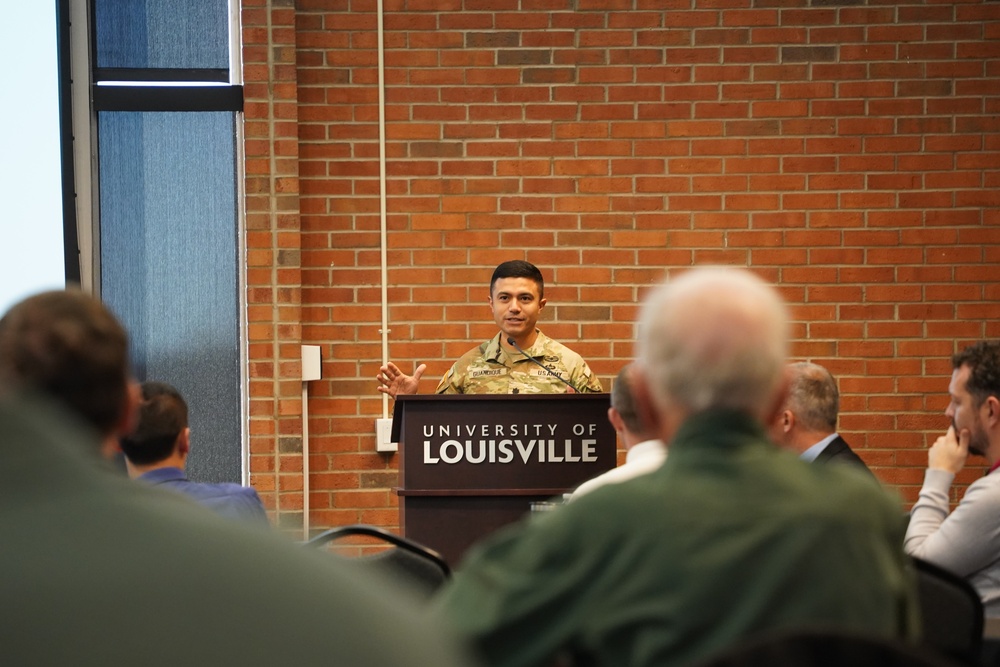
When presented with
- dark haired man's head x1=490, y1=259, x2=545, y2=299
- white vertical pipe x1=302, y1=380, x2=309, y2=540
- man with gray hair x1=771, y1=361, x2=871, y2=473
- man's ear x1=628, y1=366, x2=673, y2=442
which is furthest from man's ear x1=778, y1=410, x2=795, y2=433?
white vertical pipe x1=302, y1=380, x2=309, y2=540

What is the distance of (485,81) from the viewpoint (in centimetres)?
503

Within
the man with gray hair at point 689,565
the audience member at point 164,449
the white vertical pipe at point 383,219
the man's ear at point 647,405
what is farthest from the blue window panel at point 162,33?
the man with gray hair at point 689,565

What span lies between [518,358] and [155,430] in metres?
2.06

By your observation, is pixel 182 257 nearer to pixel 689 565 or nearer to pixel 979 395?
pixel 979 395

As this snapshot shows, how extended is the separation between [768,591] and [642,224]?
387 centimetres

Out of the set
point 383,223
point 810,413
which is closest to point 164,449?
point 810,413

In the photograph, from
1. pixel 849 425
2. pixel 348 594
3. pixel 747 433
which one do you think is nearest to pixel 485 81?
pixel 849 425

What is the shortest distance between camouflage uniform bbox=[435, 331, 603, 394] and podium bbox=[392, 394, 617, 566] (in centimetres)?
62

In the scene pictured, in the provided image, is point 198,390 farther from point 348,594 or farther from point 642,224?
point 348,594

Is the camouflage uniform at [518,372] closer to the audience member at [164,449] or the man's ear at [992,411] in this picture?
the man's ear at [992,411]

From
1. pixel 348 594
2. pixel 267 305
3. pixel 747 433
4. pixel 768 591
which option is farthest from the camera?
pixel 267 305

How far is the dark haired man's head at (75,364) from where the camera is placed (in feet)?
3.09

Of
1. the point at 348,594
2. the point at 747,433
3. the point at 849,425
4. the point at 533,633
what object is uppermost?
the point at 348,594

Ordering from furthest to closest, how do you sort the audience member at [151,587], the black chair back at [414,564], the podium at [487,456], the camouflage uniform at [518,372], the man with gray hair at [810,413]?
the camouflage uniform at [518,372], the podium at [487,456], the man with gray hair at [810,413], the black chair back at [414,564], the audience member at [151,587]
